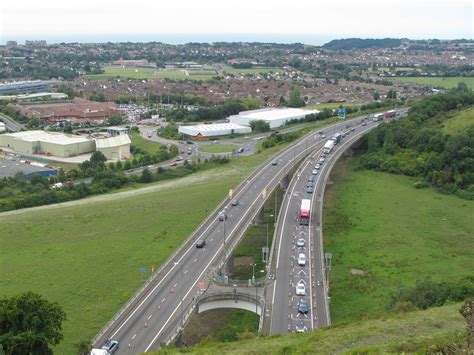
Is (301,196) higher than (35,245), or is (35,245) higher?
(301,196)

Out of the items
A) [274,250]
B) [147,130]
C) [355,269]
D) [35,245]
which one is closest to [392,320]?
[274,250]

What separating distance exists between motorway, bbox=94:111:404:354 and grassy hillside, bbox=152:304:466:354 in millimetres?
2869

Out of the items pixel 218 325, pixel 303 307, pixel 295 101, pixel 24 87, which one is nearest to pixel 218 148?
pixel 295 101

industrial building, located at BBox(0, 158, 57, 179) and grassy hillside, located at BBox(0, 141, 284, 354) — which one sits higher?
grassy hillside, located at BBox(0, 141, 284, 354)

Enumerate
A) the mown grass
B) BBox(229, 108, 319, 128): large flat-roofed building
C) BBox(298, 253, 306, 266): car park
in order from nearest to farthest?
the mown grass < BBox(298, 253, 306, 266): car park < BBox(229, 108, 319, 128): large flat-roofed building

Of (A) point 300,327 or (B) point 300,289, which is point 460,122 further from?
(A) point 300,327

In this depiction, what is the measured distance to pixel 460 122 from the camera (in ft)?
211

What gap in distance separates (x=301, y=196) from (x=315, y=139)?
2696 centimetres

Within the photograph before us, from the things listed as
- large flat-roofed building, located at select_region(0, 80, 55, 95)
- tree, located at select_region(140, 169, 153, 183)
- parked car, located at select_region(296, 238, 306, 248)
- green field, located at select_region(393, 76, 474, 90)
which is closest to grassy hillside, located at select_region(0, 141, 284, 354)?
tree, located at select_region(140, 169, 153, 183)

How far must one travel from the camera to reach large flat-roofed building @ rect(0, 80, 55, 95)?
4931 inches

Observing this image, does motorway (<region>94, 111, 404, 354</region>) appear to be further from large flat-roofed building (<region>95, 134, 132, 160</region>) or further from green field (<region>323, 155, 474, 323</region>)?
large flat-roofed building (<region>95, 134, 132, 160</region>)

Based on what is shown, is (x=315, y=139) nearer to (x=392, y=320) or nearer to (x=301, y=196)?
(x=301, y=196)

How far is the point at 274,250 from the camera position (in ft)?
101

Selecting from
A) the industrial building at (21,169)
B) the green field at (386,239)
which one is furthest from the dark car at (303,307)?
the industrial building at (21,169)
